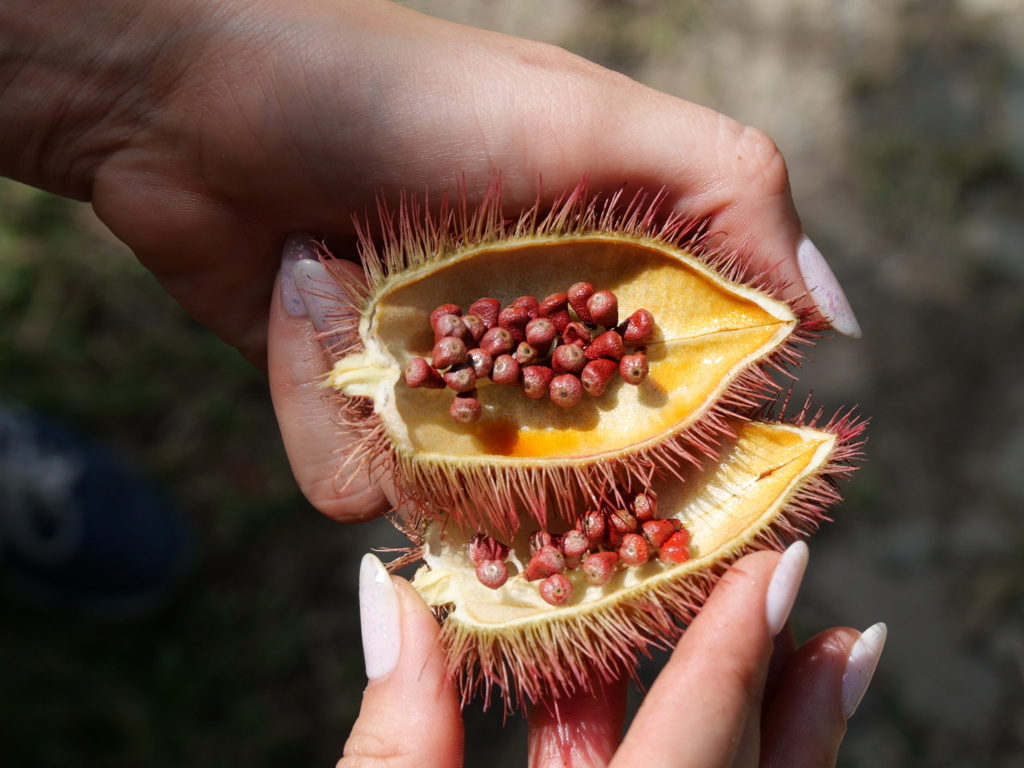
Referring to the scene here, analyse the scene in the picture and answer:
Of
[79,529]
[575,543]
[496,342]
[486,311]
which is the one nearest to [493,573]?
[575,543]

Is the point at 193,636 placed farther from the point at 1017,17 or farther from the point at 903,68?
the point at 1017,17

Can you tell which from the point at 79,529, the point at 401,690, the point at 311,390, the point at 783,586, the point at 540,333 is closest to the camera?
the point at 783,586

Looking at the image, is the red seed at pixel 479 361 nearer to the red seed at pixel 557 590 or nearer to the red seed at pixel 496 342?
the red seed at pixel 496 342

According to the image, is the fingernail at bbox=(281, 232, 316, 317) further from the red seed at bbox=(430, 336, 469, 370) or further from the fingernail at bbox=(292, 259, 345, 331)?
the red seed at bbox=(430, 336, 469, 370)

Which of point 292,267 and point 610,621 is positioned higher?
point 292,267

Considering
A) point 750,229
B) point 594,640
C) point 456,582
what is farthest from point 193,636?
point 750,229

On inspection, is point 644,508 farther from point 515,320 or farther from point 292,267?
point 292,267

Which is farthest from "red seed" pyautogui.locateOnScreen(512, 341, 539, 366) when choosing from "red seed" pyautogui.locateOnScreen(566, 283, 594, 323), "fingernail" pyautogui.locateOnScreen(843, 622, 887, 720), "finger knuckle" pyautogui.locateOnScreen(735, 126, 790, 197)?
"fingernail" pyautogui.locateOnScreen(843, 622, 887, 720)
